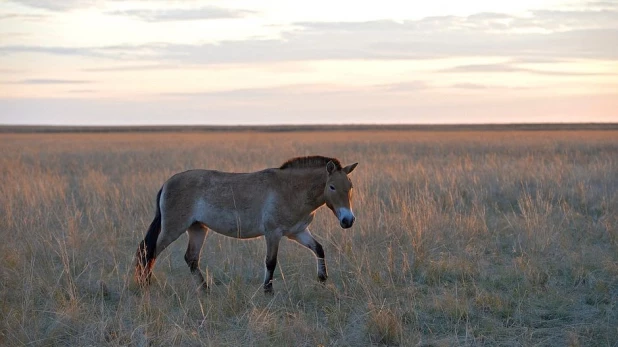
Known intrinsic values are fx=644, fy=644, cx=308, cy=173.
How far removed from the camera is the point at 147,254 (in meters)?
7.20

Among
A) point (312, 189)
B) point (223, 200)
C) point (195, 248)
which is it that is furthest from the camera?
point (195, 248)

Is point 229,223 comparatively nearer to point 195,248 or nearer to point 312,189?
point 195,248

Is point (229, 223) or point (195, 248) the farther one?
point (195, 248)

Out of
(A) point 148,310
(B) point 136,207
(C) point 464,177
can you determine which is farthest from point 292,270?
(C) point 464,177

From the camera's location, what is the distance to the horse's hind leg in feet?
24.6

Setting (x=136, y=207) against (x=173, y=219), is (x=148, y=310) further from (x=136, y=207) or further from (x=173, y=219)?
(x=136, y=207)

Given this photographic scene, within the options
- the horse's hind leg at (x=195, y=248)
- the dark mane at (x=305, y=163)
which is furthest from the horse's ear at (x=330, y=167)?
the horse's hind leg at (x=195, y=248)

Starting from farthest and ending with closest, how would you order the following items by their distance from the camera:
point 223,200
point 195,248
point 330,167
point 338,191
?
point 195,248 → point 223,200 → point 330,167 → point 338,191

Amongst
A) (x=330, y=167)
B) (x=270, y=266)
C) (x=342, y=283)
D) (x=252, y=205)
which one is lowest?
(x=342, y=283)

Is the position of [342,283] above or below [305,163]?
below

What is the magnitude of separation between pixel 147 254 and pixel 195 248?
24.2 inches

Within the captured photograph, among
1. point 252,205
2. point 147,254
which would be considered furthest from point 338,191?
point 147,254

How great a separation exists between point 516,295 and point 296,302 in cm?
230

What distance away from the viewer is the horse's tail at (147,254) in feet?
23.1
